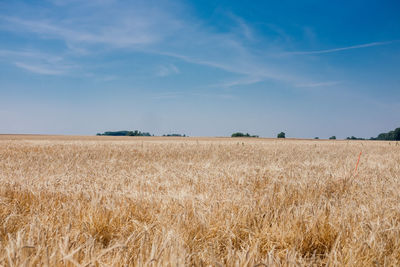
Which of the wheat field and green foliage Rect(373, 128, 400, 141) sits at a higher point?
green foliage Rect(373, 128, 400, 141)

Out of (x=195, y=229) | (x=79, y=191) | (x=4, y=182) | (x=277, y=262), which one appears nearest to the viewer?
(x=277, y=262)

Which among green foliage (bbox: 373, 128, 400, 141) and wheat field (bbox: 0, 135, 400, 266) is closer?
wheat field (bbox: 0, 135, 400, 266)

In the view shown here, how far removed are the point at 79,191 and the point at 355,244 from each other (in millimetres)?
3492

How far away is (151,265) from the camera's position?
1646 millimetres

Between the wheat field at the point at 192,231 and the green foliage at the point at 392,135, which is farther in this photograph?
the green foliage at the point at 392,135

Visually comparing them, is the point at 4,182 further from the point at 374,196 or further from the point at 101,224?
the point at 374,196

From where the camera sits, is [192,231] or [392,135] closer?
[192,231]

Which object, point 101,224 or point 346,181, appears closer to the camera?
point 101,224

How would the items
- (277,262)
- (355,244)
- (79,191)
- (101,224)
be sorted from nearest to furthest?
1. (277,262)
2. (355,244)
3. (101,224)
4. (79,191)

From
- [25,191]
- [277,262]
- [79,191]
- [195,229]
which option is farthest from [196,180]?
[277,262]

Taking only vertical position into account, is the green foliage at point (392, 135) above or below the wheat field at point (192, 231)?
above

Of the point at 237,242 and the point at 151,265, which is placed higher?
the point at 151,265

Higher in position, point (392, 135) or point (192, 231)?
point (392, 135)

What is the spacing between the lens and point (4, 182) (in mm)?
4379
